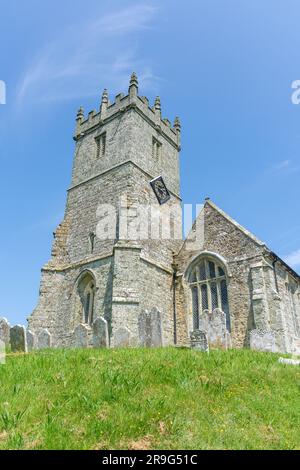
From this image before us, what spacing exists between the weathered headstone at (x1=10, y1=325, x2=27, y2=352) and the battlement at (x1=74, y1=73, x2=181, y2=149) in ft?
45.7

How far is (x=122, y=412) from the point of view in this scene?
4668 mm

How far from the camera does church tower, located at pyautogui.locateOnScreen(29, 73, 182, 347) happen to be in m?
15.1

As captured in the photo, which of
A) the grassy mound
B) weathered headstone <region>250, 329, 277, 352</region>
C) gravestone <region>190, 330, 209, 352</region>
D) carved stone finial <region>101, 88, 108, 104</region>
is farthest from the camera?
carved stone finial <region>101, 88, 108, 104</region>

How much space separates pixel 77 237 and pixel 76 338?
8492mm

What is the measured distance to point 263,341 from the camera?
10.3 meters

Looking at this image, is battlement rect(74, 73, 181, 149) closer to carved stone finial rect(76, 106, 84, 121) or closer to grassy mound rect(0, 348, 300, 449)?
carved stone finial rect(76, 106, 84, 121)

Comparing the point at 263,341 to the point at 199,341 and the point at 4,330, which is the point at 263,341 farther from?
the point at 4,330

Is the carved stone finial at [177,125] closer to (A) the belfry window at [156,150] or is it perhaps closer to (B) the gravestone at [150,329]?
(A) the belfry window at [156,150]

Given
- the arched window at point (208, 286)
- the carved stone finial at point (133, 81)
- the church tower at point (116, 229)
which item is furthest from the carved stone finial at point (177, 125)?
the arched window at point (208, 286)

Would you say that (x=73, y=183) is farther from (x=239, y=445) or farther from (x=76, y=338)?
(x=239, y=445)

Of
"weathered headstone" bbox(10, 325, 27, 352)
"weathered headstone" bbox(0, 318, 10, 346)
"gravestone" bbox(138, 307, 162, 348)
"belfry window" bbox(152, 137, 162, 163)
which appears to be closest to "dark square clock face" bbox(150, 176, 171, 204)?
"belfry window" bbox(152, 137, 162, 163)

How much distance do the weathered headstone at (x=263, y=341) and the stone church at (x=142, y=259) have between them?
2547mm

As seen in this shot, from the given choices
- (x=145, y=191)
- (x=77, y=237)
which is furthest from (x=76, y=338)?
(x=145, y=191)

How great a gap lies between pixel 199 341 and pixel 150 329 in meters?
1.46
